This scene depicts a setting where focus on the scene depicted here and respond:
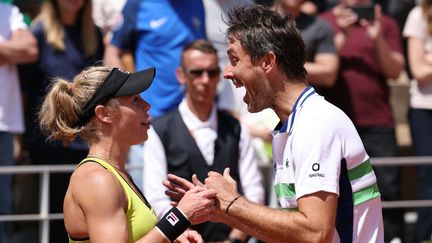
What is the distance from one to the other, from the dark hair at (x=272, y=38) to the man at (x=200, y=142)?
8.34 ft

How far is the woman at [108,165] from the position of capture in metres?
4.30

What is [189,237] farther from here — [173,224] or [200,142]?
[200,142]

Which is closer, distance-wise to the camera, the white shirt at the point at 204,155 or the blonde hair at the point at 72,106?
the blonde hair at the point at 72,106

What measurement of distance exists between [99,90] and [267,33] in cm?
87

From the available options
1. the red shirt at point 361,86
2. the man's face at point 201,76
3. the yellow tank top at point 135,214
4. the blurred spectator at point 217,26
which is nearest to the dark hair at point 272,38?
the yellow tank top at point 135,214

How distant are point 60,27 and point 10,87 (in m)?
0.58

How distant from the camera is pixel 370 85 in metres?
7.93

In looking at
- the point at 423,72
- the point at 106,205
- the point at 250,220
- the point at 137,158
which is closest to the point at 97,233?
the point at 106,205

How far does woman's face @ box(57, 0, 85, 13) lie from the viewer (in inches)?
291

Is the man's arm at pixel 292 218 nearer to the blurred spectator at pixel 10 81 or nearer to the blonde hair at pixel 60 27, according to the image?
the blurred spectator at pixel 10 81

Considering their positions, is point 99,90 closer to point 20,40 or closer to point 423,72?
point 20,40

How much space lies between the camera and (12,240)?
24.7 feet

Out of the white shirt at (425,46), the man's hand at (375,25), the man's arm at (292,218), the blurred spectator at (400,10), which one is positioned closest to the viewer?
the man's arm at (292,218)

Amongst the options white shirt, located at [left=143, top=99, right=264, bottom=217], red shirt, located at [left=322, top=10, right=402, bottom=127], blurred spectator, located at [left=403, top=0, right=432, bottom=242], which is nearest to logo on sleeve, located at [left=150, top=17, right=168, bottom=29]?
white shirt, located at [left=143, top=99, right=264, bottom=217]
